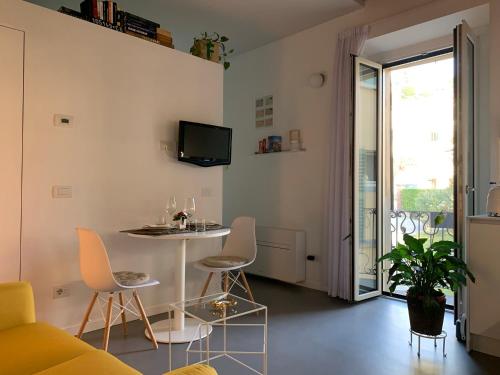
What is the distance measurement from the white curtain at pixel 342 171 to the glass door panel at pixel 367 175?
0.08 m

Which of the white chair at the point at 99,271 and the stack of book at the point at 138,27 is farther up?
the stack of book at the point at 138,27

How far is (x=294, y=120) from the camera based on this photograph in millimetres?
4594

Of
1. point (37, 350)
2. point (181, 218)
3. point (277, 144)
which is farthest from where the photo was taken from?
point (277, 144)

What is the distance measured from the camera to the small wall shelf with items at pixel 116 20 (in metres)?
3.09

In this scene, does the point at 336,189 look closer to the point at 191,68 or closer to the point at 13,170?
the point at 191,68

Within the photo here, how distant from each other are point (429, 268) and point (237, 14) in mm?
3151

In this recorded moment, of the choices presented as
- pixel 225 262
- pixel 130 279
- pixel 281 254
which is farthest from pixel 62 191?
pixel 281 254

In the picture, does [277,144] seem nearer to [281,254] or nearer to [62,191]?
[281,254]

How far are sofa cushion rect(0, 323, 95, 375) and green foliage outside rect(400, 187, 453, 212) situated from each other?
361cm

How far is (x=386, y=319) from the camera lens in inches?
133

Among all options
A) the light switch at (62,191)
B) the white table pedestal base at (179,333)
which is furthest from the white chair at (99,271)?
the light switch at (62,191)

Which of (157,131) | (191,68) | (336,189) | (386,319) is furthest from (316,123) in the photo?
(386,319)

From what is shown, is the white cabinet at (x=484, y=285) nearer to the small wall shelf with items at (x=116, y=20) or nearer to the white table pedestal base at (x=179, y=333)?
Answer: the white table pedestal base at (x=179, y=333)

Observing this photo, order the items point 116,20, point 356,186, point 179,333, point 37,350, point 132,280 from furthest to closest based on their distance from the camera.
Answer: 1. point 356,186
2. point 116,20
3. point 179,333
4. point 132,280
5. point 37,350
